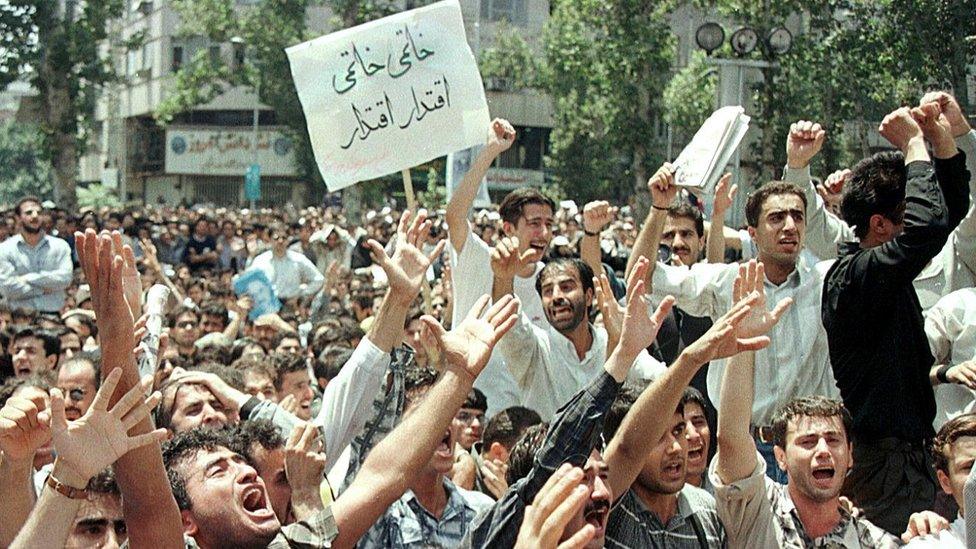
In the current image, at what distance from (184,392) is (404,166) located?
2899 mm

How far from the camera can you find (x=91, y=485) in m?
4.41

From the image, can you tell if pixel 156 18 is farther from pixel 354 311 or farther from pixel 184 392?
pixel 184 392

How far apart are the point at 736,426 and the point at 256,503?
1407 millimetres

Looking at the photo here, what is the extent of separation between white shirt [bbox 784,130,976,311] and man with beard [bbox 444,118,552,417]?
43.7 inches

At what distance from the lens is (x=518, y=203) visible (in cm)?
687

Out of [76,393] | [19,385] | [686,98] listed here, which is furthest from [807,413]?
[686,98]

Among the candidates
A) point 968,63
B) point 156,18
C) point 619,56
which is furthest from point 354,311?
point 156,18

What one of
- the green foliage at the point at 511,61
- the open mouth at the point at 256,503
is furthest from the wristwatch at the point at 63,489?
the green foliage at the point at 511,61

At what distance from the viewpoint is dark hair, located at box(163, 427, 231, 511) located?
4020 millimetres

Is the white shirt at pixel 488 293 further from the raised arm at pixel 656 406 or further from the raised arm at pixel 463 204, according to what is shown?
the raised arm at pixel 656 406

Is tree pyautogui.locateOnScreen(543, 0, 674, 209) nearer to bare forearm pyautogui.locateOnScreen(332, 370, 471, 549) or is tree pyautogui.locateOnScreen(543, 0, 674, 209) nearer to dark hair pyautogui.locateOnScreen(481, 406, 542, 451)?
dark hair pyautogui.locateOnScreen(481, 406, 542, 451)

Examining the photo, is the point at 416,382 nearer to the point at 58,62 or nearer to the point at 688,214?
the point at 688,214

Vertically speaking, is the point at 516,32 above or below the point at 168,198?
above

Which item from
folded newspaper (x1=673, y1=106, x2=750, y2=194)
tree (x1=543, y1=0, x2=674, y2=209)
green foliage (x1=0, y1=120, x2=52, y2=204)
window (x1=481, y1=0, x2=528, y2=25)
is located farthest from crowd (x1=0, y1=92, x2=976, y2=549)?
green foliage (x1=0, y1=120, x2=52, y2=204)
